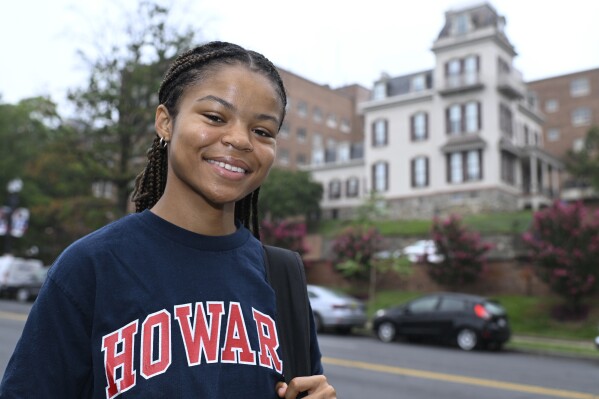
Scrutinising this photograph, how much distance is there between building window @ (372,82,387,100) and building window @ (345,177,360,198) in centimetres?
654

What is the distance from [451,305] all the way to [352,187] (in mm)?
29301

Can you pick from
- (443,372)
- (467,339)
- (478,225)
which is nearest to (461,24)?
(478,225)

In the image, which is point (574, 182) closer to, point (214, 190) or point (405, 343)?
point (405, 343)

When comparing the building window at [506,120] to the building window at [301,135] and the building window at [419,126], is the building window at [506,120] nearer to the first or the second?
the building window at [419,126]

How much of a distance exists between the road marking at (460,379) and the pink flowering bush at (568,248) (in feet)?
37.9

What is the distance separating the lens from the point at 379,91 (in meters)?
43.5

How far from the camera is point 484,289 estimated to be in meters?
26.3

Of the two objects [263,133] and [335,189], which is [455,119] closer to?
[335,189]

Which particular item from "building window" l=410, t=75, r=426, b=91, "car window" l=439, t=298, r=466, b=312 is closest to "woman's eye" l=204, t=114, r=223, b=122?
"car window" l=439, t=298, r=466, b=312

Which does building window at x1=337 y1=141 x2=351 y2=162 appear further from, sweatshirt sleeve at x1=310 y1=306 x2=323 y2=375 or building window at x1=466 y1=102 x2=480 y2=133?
sweatshirt sleeve at x1=310 y1=306 x2=323 y2=375

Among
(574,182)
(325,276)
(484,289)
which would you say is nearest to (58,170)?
(325,276)

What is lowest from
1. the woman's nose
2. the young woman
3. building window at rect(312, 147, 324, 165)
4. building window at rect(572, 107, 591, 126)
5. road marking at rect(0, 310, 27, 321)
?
road marking at rect(0, 310, 27, 321)

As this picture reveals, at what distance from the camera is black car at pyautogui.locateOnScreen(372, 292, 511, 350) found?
1631 cm

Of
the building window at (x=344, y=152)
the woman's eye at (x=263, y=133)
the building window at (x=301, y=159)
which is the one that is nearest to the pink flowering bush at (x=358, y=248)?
the building window at (x=344, y=152)
